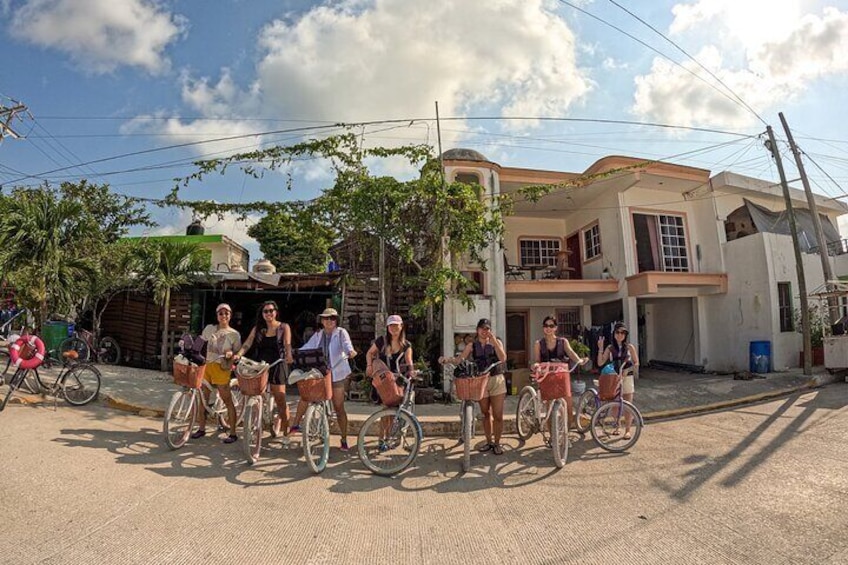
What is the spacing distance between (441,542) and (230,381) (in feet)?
12.5

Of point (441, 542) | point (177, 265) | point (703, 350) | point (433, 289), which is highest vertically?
point (177, 265)

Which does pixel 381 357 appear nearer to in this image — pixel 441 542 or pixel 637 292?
pixel 441 542

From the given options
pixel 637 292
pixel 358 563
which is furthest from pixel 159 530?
pixel 637 292

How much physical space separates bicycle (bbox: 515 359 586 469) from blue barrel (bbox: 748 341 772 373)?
29.2 ft

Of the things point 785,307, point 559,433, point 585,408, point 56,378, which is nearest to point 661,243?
point 785,307

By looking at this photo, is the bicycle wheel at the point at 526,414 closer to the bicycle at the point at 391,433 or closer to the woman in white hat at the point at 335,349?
the bicycle at the point at 391,433

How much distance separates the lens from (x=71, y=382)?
750cm

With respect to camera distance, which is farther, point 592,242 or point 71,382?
point 592,242

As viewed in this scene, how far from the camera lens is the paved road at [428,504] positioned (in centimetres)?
309

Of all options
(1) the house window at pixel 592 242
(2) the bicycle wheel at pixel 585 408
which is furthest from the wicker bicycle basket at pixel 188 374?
(1) the house window at pixel 592 242

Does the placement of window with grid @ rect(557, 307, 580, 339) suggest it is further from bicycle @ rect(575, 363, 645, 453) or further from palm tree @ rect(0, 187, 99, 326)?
palm tree @ rect(0, 187, 99, 326)

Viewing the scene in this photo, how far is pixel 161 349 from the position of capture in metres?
12.0

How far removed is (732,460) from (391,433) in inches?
154

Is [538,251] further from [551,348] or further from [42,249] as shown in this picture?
[42,249]
